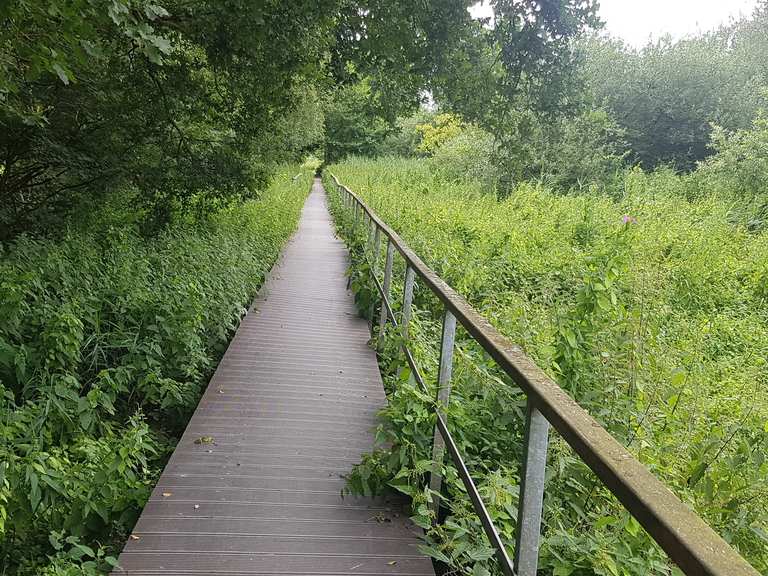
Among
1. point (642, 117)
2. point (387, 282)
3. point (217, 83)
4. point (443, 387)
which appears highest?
point (642, 117)

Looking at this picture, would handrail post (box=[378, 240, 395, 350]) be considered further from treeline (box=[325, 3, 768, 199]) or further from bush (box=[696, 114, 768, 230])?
treeline (box=[325, 3, 768, 199])

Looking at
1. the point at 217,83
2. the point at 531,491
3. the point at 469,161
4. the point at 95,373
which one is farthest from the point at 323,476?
the point at 469,161

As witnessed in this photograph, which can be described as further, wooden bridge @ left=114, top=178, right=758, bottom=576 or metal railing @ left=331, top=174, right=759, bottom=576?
wooden bridge @ left=114, top=178, right=758, bottom=576

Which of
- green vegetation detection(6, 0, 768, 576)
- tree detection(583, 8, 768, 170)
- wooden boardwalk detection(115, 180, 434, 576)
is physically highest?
tree detection(583, 8, 768, 170)

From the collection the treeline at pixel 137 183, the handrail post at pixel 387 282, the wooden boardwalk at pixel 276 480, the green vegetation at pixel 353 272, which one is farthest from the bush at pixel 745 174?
the wooden boardwalk at pixel 276 480

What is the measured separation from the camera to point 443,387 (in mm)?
2711

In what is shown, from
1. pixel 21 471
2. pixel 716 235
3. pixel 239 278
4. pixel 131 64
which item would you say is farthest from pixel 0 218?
pixel 716 235

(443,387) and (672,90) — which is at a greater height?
(672,90)

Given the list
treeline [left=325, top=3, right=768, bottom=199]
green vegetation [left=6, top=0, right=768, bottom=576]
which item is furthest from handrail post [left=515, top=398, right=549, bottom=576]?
treeline [left=325, top=3, right=768, bottom=199]

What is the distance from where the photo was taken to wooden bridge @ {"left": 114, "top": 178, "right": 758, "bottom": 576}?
4.00 feet

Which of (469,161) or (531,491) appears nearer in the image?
(531,491)

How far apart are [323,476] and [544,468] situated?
2030 millimetres

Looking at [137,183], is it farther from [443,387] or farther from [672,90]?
[672,90]

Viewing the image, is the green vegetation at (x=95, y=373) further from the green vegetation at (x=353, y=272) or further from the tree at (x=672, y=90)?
the tree at (x=672, y=90)
